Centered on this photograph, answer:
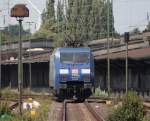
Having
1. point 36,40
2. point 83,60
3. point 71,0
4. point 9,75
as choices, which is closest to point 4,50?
point 36,40

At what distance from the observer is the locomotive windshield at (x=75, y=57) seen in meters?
39.7

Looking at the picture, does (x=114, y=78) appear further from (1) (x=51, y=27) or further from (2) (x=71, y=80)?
(1) (x=51, y=27)

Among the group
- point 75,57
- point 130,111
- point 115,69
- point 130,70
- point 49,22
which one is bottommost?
point 115,69

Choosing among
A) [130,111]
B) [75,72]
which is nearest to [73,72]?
[75,72]

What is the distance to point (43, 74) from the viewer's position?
75875mm

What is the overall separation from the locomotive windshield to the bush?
19.2 meters

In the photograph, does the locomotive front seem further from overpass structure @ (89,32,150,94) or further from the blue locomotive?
overpass structure @ (89,32,150,94)

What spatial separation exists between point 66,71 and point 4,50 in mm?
71579

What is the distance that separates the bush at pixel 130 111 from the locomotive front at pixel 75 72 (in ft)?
61.6

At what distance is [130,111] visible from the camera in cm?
1978

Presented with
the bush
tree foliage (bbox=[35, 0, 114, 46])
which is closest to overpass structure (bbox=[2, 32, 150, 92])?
tree foliage (bbox=[35, 0, 114, 46])

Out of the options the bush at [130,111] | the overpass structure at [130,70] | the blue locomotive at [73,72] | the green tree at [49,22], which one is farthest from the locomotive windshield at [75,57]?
the green tree at [49,22]

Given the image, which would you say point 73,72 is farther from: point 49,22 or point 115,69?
point 49,22

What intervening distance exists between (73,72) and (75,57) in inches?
42.2
